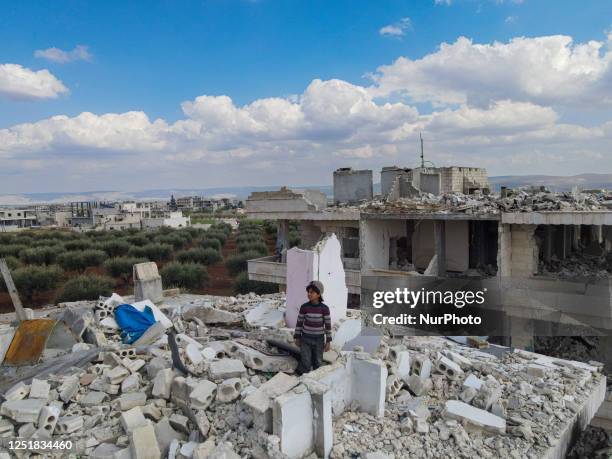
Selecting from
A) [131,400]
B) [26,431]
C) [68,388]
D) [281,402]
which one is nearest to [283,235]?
[68,388]

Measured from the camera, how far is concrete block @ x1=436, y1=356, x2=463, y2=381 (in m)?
6.52

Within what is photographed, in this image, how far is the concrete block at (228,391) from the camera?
17.2 feet

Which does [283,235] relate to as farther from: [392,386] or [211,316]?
[392,386]

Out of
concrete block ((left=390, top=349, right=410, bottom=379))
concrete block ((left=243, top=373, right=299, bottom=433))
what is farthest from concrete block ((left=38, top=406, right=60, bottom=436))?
concrete block ((left=390, top=349, right=410, bottom=379))

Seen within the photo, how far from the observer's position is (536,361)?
7.70m

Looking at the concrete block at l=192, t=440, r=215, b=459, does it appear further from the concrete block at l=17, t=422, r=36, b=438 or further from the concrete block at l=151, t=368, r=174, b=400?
the concrete block at l=17, t=422, r=36, b=438

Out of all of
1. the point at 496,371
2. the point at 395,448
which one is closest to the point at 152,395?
the point at 395,448

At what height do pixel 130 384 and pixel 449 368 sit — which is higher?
pixel 130 384

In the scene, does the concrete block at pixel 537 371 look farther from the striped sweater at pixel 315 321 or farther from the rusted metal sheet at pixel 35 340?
the rusted metal sheet at pixel 35 340

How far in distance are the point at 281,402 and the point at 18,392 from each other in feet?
11.2

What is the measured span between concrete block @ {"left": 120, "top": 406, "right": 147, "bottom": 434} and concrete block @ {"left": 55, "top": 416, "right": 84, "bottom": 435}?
516mm

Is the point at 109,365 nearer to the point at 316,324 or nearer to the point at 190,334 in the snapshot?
the point at 190,334

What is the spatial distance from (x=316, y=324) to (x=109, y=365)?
3079 mm

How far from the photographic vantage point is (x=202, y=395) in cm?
518
